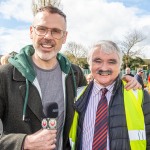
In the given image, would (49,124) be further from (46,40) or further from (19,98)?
(46,40)

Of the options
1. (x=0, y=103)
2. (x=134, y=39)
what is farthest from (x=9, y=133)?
(x=134, y=39)

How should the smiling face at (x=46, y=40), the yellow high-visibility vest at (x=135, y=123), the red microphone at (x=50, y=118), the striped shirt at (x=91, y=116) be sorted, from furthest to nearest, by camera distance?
the smiling face at (x=46, y=40) < the striped shirt at (x=91, y=116) < the yellow high-visibility vest at (x=135, y=123) < the red microphone at (x=50, y=118)

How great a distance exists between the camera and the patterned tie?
108 inches

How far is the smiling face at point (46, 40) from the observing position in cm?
293

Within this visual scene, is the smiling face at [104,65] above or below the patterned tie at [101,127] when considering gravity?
above

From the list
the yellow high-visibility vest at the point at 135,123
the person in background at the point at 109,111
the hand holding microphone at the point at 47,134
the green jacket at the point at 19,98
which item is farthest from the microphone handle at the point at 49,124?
the yellow high-visibility vest at the point at 135,123

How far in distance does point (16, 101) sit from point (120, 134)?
40.1 inches

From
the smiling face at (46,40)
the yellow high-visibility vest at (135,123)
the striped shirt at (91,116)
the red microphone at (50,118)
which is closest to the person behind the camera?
the red microphone at (50,118)

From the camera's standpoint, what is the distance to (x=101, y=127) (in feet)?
9.14

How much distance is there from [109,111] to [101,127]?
0.57 ft

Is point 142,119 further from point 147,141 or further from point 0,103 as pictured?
point 0,103

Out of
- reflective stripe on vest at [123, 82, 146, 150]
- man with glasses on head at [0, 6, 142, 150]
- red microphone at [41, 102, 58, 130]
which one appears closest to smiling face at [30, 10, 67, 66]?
man with glasses on head at [0, 6, 142, 150]

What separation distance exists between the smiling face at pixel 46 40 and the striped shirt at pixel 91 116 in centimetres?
58

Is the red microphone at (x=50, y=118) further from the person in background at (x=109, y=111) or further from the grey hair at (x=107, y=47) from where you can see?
the grey hair at (x=107, y=47)
